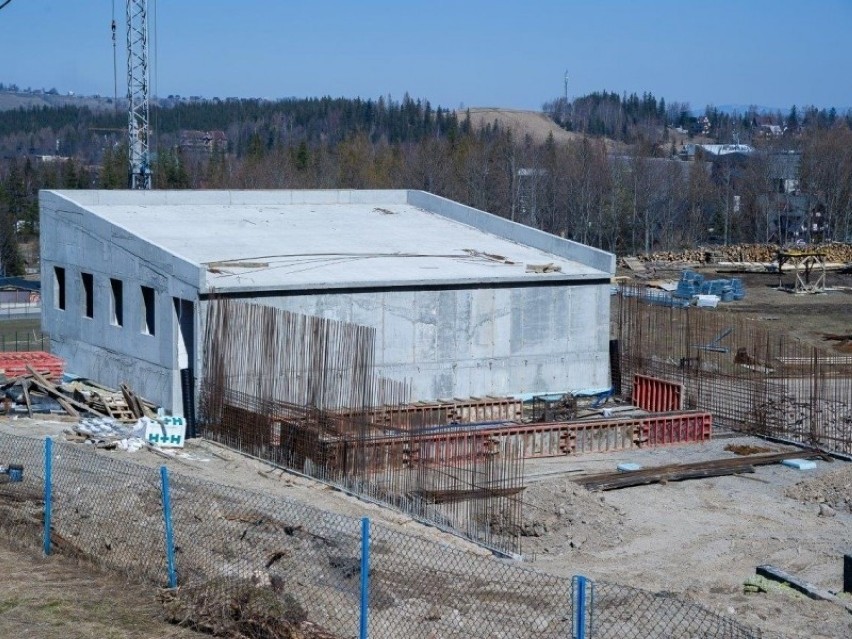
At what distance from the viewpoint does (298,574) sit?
12.6 m

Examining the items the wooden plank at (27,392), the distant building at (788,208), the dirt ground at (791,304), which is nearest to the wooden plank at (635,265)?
the dirt ground at (791,304)

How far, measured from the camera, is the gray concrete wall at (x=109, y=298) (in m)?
26.3

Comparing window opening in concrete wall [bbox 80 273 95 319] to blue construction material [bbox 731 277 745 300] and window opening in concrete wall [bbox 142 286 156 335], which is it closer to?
window opening in concrete wall [bbox 142 286 156 335]

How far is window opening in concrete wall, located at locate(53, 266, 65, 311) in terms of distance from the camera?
31.4 metres

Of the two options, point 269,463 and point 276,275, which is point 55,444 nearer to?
point 269,463

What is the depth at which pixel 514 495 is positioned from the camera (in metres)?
18.2

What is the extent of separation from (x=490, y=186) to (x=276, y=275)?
63.3 metres

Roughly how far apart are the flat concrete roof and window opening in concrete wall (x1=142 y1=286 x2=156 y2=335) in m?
1.25

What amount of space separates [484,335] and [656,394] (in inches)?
169

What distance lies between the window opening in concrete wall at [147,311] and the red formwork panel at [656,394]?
1137 centimetres

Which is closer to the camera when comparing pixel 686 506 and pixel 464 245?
pixel 686 506

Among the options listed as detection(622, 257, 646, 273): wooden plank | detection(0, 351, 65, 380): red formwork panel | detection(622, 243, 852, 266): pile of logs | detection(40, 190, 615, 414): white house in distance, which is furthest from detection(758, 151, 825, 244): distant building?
detection(0, 351, 65, 380): red formwork panel

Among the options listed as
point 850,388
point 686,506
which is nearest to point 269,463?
point 686,506

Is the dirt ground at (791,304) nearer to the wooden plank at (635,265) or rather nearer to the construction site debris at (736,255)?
the wooden plank at (635,265)
